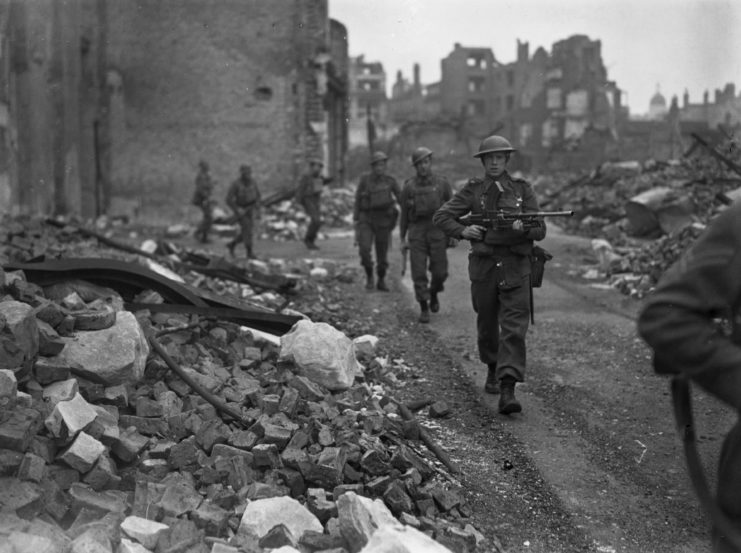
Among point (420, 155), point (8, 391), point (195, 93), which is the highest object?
point (195, 93)

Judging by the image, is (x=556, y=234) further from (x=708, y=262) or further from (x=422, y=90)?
(x=422, y=90)

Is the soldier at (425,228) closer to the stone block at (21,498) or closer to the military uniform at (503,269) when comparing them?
the military uniform at (503,269)

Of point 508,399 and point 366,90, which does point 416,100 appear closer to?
point 366,90

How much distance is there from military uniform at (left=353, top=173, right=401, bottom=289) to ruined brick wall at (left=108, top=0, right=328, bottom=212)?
11.3 meters

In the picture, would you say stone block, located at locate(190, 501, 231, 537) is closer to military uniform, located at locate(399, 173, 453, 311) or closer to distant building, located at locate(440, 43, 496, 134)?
military uniform, located at locate(399, 173, 453, 311)

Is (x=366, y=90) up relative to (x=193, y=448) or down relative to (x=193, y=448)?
up

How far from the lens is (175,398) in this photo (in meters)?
4.44

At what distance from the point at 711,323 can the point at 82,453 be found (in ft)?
8.78

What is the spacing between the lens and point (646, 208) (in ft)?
49.9

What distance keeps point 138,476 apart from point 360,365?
2544mm

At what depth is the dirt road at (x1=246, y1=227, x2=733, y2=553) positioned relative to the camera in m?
3.79

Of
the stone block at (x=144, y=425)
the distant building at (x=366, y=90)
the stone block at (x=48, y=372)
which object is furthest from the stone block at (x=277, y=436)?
the distant building at (x=366, y=90)

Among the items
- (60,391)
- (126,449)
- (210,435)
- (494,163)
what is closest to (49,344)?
(60,391)

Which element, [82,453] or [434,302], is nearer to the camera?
[82,453]
